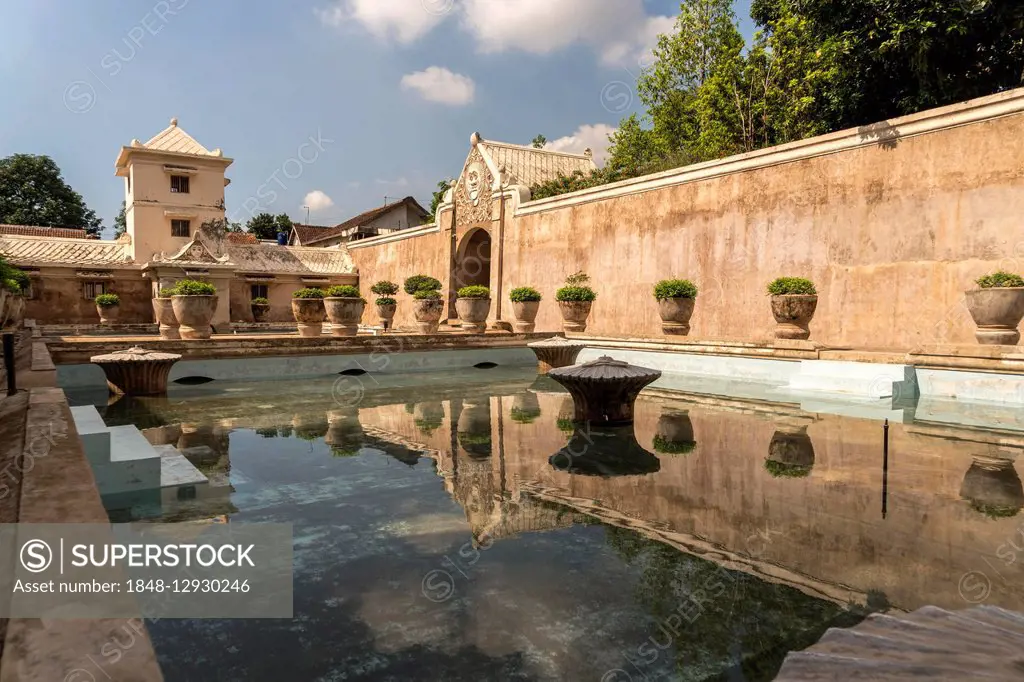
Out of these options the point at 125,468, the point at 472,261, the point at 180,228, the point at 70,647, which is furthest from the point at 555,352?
the point at 180,228

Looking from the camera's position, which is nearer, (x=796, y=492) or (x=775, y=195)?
(x=796, y=492)

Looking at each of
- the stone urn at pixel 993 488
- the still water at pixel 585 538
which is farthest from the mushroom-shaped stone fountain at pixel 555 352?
the stone urn at pixel 993 488

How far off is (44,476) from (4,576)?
37.0 inches

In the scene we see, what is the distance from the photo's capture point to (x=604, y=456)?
457 centimetres

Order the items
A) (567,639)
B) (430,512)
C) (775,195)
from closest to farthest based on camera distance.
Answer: (567,639) → (430,512) → (775,195)

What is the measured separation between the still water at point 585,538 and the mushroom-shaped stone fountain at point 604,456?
0.03m

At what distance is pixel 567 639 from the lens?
2.04 m

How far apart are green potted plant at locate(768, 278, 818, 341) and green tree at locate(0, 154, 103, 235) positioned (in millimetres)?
39302

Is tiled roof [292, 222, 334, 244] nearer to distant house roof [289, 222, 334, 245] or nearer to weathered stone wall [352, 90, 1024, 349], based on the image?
distant house roof [289, 222, 334, 245]

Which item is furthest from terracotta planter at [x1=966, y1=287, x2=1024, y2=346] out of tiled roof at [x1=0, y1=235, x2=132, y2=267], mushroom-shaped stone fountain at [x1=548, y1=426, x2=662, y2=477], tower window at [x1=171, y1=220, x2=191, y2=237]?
tower window at [x1=171, y1=220, x2=191, y2=237]

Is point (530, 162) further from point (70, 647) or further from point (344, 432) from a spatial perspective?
point (70, 647)

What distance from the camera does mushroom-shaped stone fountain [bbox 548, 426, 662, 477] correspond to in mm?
4180

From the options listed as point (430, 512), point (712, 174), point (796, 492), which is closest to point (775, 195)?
point (712, 174)

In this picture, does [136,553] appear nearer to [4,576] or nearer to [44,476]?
[44,476]
